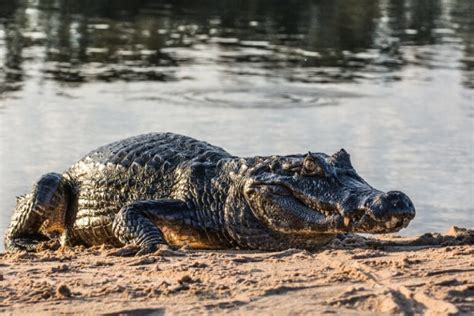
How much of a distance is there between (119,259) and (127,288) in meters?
1.13

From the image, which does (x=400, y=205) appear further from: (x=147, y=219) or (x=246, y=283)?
(x=147, y=219)

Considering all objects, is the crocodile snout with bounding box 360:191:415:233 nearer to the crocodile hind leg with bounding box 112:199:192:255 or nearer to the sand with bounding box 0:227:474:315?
the sand with bounding box 0:227:474:315

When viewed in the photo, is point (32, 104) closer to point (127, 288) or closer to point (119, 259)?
point (119, 259)

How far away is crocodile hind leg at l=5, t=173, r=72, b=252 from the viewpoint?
7984 mm

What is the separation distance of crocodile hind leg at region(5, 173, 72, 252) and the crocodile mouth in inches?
60.4

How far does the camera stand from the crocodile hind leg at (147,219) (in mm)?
7039

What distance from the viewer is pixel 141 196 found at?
7.62 m

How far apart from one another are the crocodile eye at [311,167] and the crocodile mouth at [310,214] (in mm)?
133

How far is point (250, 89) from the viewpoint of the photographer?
53.1ft

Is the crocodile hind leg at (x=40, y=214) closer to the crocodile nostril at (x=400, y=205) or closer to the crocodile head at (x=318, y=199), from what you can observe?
the crocodile head at (x=318, y=199)

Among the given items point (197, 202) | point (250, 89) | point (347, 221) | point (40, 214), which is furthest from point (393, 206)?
point (250, 89)

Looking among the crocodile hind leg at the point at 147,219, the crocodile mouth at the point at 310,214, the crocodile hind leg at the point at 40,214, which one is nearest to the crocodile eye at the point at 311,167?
the crocodile mouth at the point at 310,214

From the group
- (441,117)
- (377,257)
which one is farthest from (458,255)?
(441,117)

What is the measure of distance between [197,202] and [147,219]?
1.11ft
